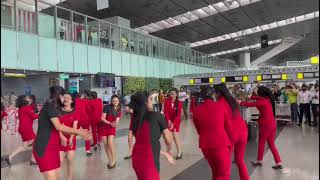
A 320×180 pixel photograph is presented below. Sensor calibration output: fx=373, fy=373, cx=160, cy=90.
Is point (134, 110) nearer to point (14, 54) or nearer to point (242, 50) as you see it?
point (14, 54)

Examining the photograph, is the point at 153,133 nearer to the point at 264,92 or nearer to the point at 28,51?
the point at 264,92

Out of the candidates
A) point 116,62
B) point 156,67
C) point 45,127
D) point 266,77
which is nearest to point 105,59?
point 116,62

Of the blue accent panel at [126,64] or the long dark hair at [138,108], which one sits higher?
the blue accent panel at [126,64]

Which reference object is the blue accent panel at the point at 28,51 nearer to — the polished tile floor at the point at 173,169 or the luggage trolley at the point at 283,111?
the polished tile floor at the point at 173,169

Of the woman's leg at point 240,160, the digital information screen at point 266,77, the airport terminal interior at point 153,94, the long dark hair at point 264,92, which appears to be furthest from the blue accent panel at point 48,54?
the woman's leg at point 240,160

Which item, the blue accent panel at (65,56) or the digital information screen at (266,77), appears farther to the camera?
the blue accent panel at (65,56)

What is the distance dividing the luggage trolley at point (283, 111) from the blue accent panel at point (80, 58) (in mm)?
10184

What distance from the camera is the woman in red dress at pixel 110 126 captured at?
7.09m

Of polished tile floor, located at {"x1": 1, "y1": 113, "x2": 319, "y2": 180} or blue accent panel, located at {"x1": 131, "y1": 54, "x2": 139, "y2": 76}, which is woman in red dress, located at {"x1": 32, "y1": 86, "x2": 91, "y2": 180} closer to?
polished tile floor, located at {"x1": 1, "y1": 113, "x2": 319, "y2": 180}

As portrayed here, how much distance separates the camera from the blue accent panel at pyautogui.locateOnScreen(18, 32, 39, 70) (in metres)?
15.7

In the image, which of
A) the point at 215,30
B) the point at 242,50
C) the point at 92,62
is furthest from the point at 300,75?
the point at 242,50

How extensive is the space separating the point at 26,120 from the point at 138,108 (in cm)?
429

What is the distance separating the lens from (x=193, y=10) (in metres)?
25.6

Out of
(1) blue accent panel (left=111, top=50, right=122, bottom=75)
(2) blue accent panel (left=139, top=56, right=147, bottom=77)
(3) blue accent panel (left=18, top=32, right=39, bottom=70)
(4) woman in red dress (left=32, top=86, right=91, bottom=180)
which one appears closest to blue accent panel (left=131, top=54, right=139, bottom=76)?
(2) blue accent panel (left=139, top=56, right=147, bottom=77)
